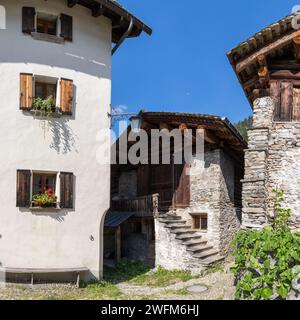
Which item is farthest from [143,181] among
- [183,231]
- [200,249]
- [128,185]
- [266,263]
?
[266,263]

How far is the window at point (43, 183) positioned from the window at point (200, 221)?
20.3 feet

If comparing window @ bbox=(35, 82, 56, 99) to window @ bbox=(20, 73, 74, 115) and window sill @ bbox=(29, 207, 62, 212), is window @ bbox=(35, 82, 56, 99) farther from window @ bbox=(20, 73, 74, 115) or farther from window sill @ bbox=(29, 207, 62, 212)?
window sill @ bbox=(29, 207, 62, 212)

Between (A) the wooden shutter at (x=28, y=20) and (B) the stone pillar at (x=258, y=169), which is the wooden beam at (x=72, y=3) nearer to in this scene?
(A) the wooden shutter at (x=28, y=20)

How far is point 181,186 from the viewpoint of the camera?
53.9 ft

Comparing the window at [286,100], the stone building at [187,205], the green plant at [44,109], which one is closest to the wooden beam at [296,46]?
the window at [286,100]

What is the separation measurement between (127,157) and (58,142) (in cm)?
708

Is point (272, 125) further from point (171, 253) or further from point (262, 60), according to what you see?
point (171, 253)

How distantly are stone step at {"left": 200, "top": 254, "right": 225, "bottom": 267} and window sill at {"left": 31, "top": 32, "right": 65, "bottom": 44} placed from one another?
8.35 m

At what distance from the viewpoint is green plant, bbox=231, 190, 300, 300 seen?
836 centimetres

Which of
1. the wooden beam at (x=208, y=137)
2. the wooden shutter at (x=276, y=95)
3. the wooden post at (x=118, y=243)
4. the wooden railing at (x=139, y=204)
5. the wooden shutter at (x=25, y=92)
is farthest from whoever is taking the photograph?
the wooden post at (x=118, y=243)

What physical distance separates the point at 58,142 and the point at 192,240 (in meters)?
6.17

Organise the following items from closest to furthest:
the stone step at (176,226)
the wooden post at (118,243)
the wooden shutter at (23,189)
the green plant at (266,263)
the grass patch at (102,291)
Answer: the green plant at (266,263) < the grass patch at (102,291) < the wooden shutter at (23,189) < the stone step at (176,226) < the wooden post at (118,243)

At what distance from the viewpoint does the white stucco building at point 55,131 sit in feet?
37.9

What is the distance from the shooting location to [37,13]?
12312 mm
